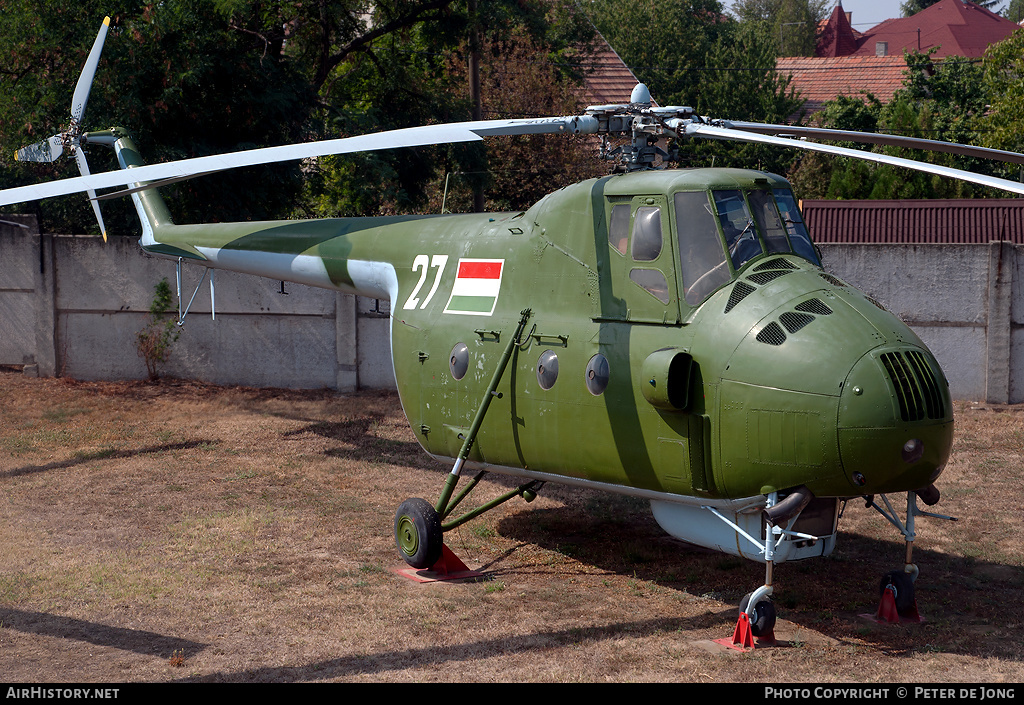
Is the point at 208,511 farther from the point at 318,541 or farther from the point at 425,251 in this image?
the point at 425,251

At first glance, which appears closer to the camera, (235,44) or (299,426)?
(299,426)

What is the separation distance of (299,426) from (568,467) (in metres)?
7.97

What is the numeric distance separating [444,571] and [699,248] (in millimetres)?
3930

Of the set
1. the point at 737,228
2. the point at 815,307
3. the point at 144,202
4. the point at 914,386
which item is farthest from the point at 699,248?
the point at 144,202

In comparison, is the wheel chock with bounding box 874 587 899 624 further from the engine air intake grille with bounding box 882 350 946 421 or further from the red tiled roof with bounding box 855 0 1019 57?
the red tiled roof with bounding box 855 0 1019 57

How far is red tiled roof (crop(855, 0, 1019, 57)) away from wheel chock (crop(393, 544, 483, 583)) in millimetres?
84217

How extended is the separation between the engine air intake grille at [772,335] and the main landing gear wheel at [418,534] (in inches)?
144

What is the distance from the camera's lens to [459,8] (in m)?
23.2

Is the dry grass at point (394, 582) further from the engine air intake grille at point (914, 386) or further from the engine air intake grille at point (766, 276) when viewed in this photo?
the engine air intake grille at point (766, 276)

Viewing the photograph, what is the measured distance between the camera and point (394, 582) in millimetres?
8875

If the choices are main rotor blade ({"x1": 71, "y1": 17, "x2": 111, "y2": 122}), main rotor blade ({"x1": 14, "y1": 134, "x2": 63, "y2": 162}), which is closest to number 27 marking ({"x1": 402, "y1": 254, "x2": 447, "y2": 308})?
main rotor blade ({"x1": 14, "y1": 134, "x2": 63, "y2": 162})

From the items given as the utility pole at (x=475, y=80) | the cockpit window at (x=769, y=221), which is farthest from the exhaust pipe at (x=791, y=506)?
the utility pole at (x=475, y=80)

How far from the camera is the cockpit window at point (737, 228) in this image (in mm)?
7645

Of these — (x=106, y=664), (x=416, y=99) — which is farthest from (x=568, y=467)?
(x=416, y=99)
